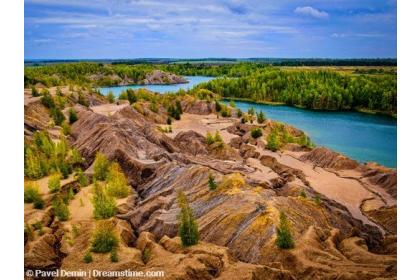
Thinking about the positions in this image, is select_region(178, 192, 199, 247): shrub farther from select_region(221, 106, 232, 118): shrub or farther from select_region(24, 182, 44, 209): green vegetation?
select_region(221, 106, 232, 118): shrub

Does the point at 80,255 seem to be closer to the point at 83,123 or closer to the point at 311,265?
the point at 311,265

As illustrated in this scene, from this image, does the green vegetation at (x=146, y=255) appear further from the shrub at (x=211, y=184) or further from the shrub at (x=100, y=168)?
the shrub at (x=100, y=168)

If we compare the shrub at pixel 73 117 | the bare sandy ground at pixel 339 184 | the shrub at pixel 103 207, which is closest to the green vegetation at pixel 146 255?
the shrub at pixel 103 207

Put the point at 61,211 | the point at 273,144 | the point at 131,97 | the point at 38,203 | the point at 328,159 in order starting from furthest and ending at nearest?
the point at 131,97, the point at 273,144, the point at 328,159, the point at 38,203, the point at 61,211

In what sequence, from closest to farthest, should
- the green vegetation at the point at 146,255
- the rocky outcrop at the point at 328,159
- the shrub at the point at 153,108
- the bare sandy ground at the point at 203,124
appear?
the green vegetation at the point at 146,255
the rocky outcrop at the point at 328,159
the bare sandy ground at the point at 203,124
the shrub at the point at 153,108

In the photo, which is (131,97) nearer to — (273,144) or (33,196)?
Result: (273,144)

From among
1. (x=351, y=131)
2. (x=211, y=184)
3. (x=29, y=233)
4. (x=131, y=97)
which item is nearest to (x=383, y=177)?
(x=351, y=131)
